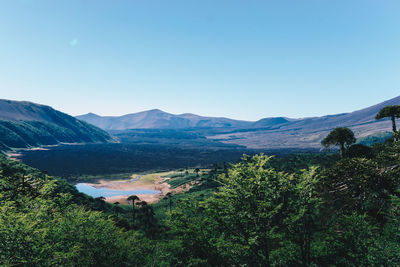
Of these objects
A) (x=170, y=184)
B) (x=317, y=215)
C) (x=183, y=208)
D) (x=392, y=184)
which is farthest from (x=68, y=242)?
(x=170, y=184)

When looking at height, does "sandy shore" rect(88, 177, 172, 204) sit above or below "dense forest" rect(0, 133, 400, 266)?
below

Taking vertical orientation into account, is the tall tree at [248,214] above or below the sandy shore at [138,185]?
above

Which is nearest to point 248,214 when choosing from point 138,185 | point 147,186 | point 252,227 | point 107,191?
point 252,227

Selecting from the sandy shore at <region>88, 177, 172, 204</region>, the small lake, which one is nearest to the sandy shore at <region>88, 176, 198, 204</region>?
the sandy shore at <region>88, 177, 172, 204</region>

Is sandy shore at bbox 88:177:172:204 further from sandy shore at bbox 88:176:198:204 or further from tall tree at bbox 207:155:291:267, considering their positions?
tall tree at bbox 207:155:291:267

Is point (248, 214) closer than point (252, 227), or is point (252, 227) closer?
point (248, 214)

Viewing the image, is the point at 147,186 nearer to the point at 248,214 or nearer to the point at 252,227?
the point at 252,227

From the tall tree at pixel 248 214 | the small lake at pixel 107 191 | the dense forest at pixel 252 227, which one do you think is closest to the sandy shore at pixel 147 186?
the small lake at pixel 107 191

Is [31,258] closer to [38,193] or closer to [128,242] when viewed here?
[128,242]

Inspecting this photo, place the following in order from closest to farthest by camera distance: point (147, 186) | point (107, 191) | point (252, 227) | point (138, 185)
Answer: point (252, 227)
point (107, 191)
point (147, 186)
point (138, 185)

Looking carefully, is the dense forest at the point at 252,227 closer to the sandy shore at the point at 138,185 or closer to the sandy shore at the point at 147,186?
the sandy shore at the point at 147,186

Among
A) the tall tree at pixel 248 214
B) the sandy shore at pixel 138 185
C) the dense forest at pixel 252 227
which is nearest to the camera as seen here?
the dense forest at pixel 252 227
